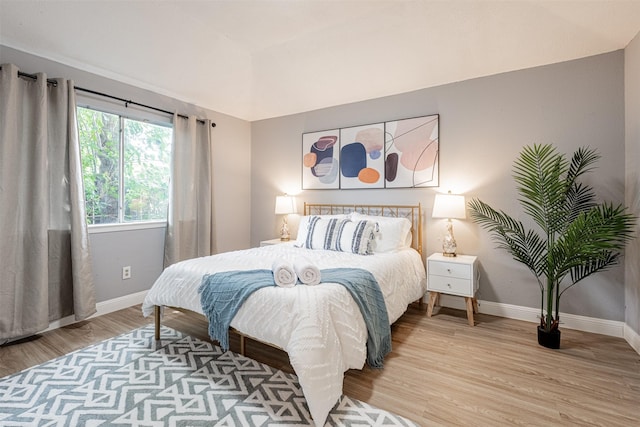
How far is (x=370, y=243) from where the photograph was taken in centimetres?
306

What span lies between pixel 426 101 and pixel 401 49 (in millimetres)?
670

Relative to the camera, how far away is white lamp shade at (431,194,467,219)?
2.94 metres

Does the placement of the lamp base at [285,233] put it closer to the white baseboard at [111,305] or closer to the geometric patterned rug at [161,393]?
the white baseboard at [111,305]

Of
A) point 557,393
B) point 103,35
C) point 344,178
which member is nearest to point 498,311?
point 557,393

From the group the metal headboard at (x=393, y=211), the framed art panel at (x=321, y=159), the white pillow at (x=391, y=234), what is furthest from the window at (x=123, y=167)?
the white pillow at (x=391, y=234)

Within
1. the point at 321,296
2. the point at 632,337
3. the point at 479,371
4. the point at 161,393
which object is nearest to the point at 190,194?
the point at 161,393

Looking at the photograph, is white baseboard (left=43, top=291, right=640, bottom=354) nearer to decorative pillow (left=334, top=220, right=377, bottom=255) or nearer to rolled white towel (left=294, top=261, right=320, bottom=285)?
decorative pillow (left=334, top=220, right=377, bottom=255)

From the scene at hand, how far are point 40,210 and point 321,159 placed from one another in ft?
9.65

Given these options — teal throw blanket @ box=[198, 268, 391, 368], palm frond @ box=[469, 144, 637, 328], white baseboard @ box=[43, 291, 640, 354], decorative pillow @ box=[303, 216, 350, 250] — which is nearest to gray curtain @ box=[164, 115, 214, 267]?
white baseboard @ box=[43, 291, 640, 354]

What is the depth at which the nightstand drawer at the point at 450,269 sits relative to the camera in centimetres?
278

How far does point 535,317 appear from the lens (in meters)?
2.89

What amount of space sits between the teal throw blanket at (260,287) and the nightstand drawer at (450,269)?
0.98 m

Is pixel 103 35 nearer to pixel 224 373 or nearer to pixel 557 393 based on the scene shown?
pixel 224 373

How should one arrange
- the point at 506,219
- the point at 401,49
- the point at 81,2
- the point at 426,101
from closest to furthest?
1. the point at 81,2
2. the point at 506,219
3. the point at 401,49
4. the point at 426,101
